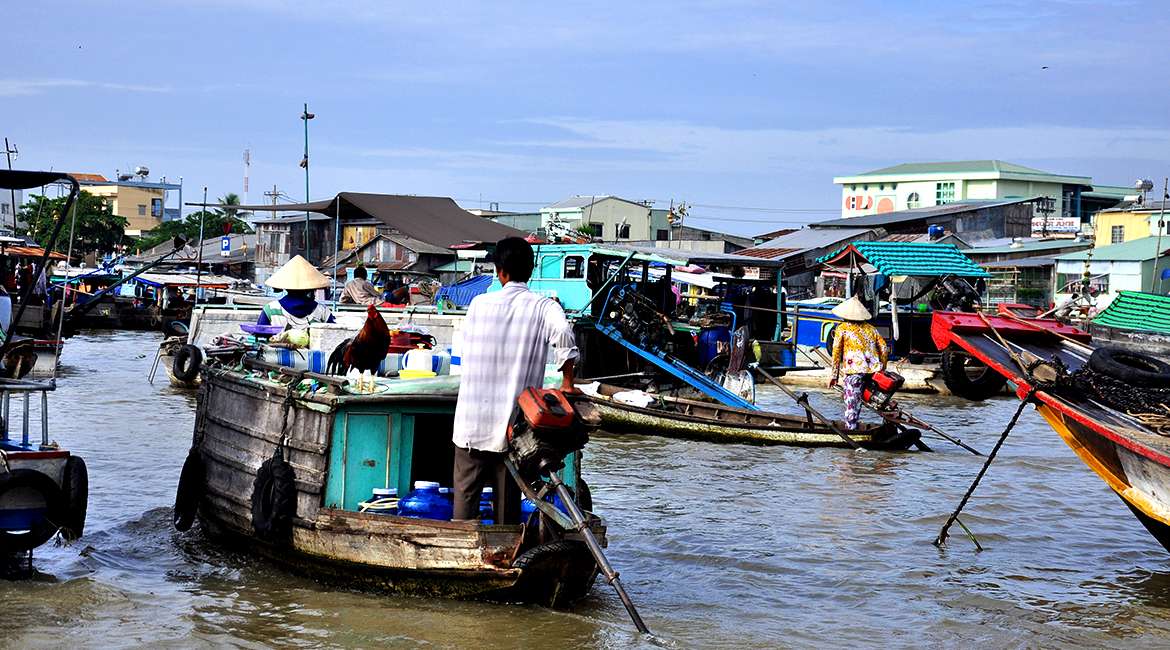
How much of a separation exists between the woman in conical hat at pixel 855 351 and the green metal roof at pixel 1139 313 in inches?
87.4

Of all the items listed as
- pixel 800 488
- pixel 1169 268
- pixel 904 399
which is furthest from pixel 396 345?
pixel 1169 268

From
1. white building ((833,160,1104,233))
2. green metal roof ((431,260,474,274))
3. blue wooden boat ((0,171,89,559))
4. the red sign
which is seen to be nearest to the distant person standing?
blue wooden boat ((0,171,89,559))

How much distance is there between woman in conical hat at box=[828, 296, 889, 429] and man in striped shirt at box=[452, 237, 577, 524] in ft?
23.2

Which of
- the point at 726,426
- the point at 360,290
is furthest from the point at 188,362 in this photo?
the point at 726,426

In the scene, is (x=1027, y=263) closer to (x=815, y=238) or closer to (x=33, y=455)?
(x=815, y=238)

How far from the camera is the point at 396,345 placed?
970 centimetres

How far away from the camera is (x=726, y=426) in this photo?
46.1ft

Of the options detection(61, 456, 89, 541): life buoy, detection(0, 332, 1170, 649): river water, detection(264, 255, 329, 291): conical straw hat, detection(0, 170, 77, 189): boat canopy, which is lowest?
detection(0, 332, 1170, 649): river water

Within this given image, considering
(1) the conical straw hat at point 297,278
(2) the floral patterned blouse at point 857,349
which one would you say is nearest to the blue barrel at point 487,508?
(1) the conical straw hat at point 297,278

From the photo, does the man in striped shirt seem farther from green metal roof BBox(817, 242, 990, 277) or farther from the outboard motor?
green metal roof BBox(817, 242, 990, 277)

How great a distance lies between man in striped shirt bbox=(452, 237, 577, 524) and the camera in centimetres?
623

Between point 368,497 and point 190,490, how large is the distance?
2.00 metres

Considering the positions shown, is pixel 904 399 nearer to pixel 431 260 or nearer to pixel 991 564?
pixel 991 564

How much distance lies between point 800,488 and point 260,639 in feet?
20.2
